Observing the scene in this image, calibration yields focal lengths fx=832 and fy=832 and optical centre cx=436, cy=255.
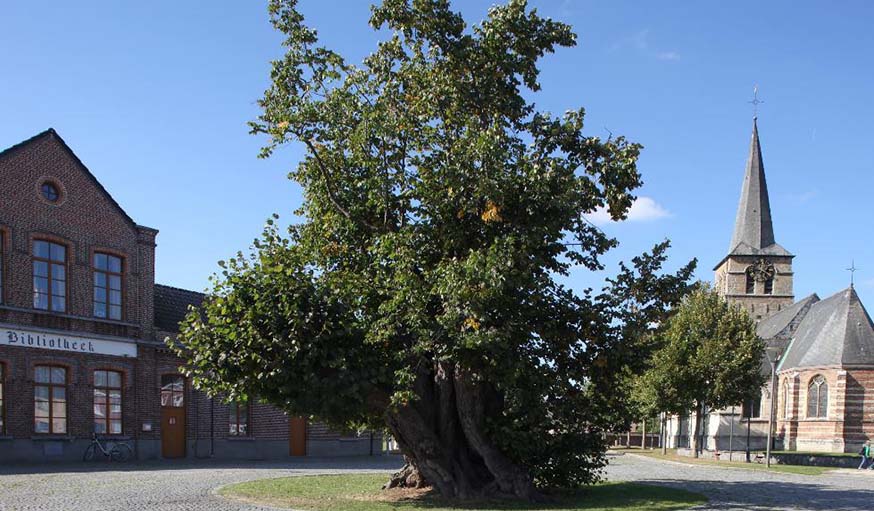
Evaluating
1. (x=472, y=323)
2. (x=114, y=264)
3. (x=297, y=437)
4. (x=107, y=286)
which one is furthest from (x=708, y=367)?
(x=472, y=323)

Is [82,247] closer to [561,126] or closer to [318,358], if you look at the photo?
[318,358]

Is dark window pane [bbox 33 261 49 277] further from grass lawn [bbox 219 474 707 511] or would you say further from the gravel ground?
grass lawn [bbox 219 474 707 511]

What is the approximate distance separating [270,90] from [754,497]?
12862 millimetres

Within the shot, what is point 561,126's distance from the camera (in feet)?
49.4

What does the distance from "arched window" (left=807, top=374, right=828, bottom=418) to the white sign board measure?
42.9 meters

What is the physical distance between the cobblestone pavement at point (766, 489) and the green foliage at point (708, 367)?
11.3 metres

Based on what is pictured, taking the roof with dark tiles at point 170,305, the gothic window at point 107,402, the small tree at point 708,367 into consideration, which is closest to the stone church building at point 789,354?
the small tree at point 708,367

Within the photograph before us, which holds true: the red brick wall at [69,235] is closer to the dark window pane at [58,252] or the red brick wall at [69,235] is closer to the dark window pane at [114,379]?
the dark window pane at [58,252]

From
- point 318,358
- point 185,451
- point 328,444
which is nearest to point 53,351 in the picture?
point 185,451

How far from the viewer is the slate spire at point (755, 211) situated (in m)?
72.1

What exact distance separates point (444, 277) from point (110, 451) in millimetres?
17435

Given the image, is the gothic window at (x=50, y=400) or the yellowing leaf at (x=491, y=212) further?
the gothic window at (x=50, y=400)

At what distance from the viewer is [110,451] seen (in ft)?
85.8

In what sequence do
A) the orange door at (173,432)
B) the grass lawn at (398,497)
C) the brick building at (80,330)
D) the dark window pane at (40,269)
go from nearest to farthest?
the grass lawn at (398,497)
the brick building at (80,330)
the dark window pane at (40,269)
the orange door at (173,432)
